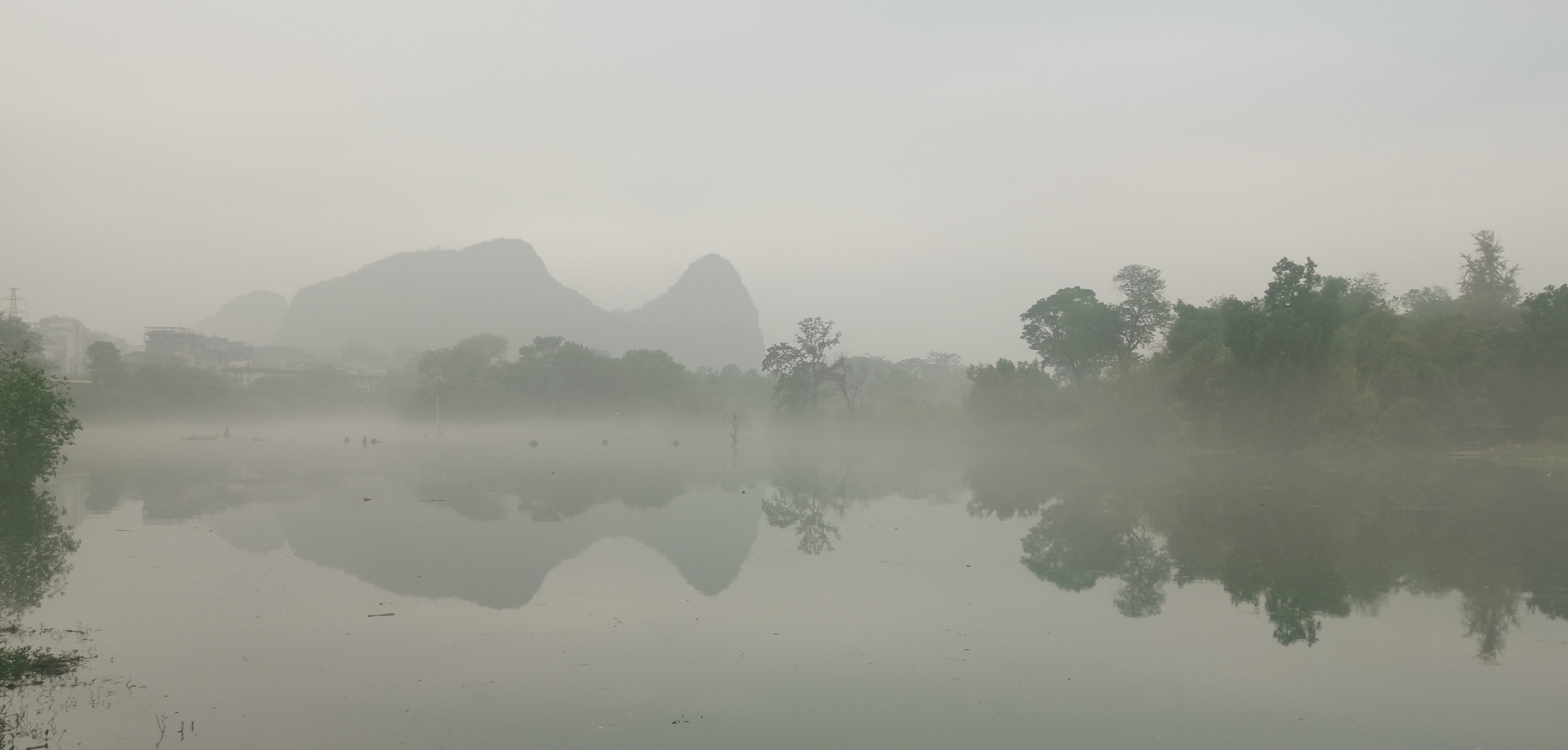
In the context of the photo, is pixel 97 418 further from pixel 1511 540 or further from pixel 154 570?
pixel 1511 540

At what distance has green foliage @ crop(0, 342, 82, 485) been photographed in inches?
882

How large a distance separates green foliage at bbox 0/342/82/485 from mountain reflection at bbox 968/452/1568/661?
22869mm

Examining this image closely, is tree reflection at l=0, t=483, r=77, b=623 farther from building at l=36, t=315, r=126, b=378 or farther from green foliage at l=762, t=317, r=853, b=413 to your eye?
building at l=36, t=315, r=126, b=378

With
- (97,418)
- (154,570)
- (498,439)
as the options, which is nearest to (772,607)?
(154,570)

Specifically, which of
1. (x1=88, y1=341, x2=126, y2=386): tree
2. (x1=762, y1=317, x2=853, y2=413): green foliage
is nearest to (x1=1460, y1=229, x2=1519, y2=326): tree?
(x1=762, y1=317, x2=853, y2=413): green foliage

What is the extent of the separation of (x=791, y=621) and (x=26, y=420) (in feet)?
73.9

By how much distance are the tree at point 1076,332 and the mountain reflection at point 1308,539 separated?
92.5 feet

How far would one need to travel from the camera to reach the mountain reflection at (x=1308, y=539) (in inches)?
454

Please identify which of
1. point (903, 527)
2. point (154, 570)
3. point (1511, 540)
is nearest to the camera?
point (154, 570)

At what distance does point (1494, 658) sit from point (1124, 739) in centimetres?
472

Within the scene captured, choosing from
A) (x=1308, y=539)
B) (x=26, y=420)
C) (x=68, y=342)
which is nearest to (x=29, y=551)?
(x=26, y=420)

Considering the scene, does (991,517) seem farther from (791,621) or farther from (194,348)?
(194,348)

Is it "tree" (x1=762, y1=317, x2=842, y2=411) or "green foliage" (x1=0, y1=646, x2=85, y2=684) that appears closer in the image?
"green foliage" (x1=0, y1=646, x2=85, y2=684)

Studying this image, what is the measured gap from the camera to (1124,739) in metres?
6.82
